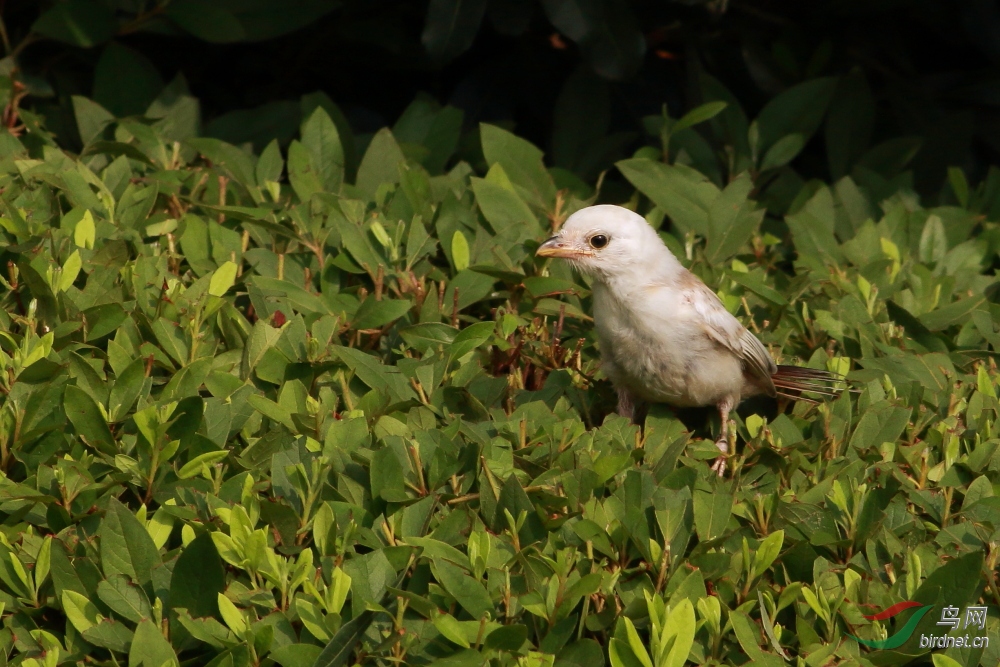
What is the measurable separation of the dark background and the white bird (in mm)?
1289

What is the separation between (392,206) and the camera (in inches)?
201

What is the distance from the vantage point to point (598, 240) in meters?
4.29

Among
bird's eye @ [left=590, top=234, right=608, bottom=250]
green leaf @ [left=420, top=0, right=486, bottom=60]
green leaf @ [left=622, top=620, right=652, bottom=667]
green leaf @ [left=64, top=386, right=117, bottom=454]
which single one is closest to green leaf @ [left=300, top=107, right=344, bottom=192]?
green leaf @ [left=420, top=0, right=486, bottom=60]

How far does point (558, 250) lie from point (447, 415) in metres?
0.85

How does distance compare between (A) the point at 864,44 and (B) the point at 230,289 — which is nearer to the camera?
(B) the point at 230,289

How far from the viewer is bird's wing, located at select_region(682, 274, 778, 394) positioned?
13.9 ft

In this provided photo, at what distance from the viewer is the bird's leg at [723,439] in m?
3.99

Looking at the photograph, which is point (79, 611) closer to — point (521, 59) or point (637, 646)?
point (637, 646)

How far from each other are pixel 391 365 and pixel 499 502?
1.08 metres

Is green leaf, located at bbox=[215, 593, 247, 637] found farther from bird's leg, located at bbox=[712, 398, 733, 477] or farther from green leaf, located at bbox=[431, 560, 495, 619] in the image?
bird's leg, located at bbox=[712, 398, 733, 477]

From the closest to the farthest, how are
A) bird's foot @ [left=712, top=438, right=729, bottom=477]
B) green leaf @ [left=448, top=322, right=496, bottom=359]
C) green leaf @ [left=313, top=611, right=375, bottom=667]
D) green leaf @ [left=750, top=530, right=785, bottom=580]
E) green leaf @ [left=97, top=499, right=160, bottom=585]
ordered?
green leaf @ [left=313, top=611, right=375, bottom=667], green leaf @ [left=97, top=499, right=160, bottom=585], green leaf @ [left=750, top=530, right=785, bottom=580], bird's foot @ [left=712, top=438, right=729, bottom=477], green leaf @ [left=448, top=322, right=496, bottom=359]

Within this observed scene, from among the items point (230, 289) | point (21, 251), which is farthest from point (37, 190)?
point (230, 289)

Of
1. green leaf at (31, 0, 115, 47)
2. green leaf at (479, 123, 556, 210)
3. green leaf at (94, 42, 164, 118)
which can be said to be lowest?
green leaf at (479, 123, 556, 210)

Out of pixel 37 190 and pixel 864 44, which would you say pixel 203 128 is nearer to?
pixel 37 190
